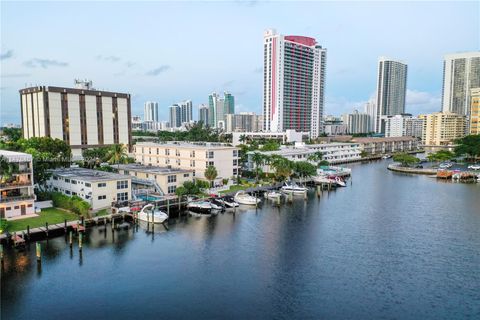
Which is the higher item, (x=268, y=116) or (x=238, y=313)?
(x=268, y=116)

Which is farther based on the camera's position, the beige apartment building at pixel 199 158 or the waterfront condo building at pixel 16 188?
the beige apartment building at pixel 199 158

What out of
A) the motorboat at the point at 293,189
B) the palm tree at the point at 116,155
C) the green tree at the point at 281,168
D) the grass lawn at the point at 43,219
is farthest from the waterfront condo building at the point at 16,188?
the green tree at the point at 281,168

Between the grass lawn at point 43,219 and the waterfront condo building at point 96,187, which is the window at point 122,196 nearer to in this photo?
the waterfront condo building at point 96,187

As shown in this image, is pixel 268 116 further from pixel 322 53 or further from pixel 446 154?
pixel 446 154

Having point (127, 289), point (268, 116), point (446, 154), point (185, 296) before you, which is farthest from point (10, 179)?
point (268, 116)

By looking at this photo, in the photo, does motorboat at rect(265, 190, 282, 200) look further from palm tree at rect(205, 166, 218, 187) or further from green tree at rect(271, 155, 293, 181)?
palm tree at rect(205, 166, 218, 187)

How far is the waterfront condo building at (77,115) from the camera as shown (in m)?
88.3

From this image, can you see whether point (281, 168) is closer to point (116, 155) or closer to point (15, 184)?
point (116, 155)

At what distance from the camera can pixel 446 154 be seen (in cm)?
11675

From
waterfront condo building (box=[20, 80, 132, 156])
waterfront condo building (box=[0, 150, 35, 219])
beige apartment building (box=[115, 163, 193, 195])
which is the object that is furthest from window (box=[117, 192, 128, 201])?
waterfront condo building (box=[20, 80, 132, 156])

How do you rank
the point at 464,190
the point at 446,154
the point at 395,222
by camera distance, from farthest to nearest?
the point at 446,154 → the point at 464,190 → the point at 395,222

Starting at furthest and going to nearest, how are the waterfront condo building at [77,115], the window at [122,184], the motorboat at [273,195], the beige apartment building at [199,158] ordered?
the waterfront condo building at [77,115] → the beige apartment building at [199,158] → the motorboat at [273,195] → the window at [122,184]

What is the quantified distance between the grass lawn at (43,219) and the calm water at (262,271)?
12.2ft

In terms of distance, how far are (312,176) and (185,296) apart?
54695mm
